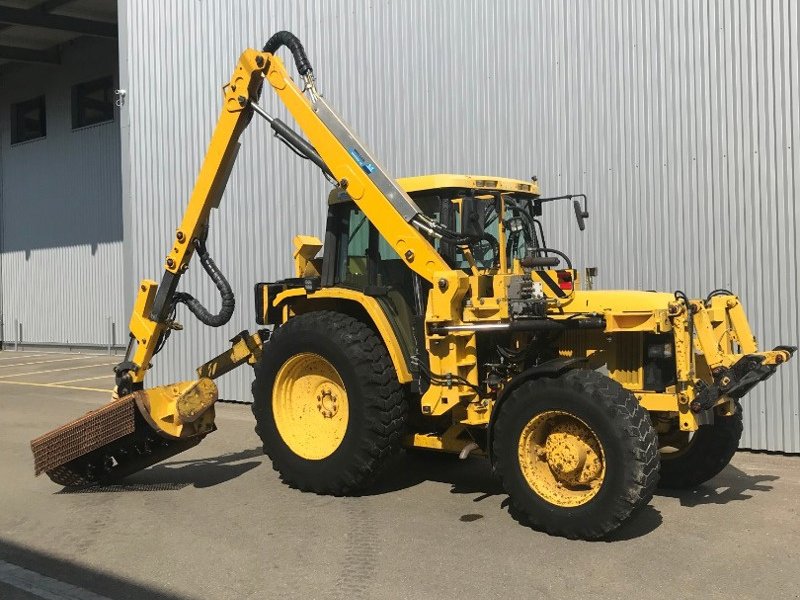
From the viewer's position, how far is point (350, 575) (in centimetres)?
509

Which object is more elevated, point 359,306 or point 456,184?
point 456,184

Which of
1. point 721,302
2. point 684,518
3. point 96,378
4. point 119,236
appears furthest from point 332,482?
point 119,236

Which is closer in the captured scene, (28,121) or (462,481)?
(462,481)

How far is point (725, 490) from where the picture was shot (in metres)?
7.07

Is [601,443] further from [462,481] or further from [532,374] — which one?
[462,481]

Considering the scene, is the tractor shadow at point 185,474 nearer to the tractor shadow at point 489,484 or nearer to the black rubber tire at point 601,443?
the tractor shadow at point 489,484

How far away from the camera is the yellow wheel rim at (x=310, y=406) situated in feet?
23.3

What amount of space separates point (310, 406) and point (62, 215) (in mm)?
18286

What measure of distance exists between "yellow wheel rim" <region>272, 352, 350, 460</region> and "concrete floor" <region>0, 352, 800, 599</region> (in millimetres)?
474

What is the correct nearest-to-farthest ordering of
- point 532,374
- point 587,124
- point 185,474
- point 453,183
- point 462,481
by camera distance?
1. point 532,374
2. point 453,183
3. point 462,481
4. point 185,474
5. point 587,124

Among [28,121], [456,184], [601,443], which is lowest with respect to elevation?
[601,443]

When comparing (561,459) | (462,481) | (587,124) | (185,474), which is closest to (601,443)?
(561,459)

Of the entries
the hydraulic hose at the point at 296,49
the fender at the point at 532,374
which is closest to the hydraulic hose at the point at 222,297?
the hydraulic hose at the point at 296,49

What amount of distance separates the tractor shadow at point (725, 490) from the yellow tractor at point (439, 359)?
143 millimetres
